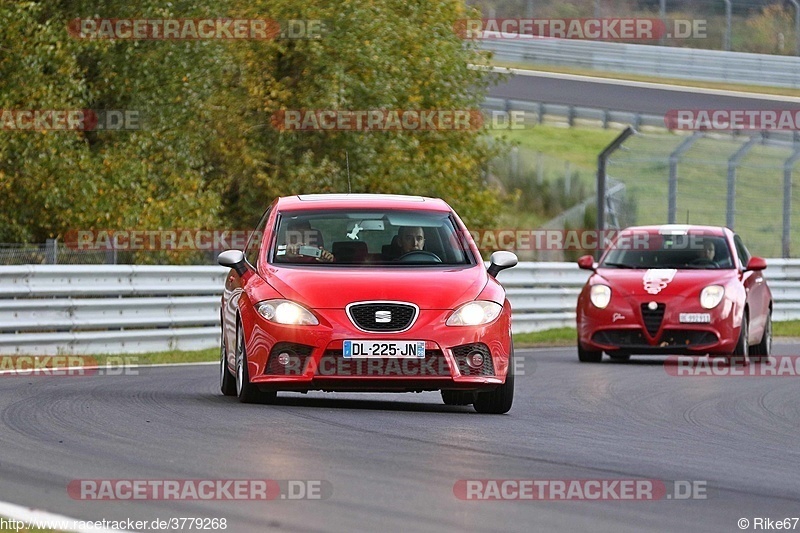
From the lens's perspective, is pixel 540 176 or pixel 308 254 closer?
pixel 308 254

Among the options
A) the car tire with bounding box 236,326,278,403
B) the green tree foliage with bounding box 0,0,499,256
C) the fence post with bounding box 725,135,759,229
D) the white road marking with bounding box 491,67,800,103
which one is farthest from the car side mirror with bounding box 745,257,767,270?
the white road marking with bounding box 491,67,800,103

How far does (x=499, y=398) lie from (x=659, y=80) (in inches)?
1421

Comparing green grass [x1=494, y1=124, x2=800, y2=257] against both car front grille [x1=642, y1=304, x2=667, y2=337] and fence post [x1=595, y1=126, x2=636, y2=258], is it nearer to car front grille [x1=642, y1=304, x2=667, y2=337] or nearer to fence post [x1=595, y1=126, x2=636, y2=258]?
fence post [x1=595, y1=126, x2=636, y2=258]

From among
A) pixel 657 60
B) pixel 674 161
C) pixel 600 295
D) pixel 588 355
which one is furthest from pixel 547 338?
pixel 657 60

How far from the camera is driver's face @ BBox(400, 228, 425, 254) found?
467 inches

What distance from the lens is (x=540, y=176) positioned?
46312mm

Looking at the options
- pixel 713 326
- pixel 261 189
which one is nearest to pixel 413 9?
pixel 261 189

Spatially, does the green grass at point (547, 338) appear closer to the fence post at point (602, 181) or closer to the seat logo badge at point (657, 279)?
the fence post at point (602, 181)

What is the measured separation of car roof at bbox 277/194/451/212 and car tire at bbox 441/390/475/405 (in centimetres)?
135

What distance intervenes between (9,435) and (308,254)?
3.09m

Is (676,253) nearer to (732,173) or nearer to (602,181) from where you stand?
(602,181)

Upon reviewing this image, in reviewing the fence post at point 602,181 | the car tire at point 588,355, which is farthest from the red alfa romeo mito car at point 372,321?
the fence post at point 602,181

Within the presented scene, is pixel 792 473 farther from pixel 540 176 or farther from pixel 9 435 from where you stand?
pixel 540 176

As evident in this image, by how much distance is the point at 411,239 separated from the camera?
1190 centimetres
